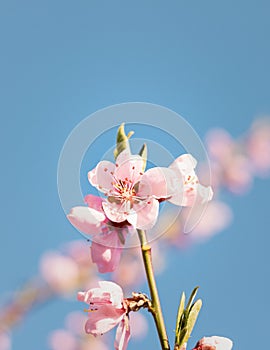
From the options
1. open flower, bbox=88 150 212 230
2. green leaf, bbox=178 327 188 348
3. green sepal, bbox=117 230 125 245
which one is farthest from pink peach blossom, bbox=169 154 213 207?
green leaf, bbox=178 327 188 348

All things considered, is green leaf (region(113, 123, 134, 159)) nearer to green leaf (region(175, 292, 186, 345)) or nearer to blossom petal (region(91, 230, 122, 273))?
blossom petal (region(91, 230, 122, 273))

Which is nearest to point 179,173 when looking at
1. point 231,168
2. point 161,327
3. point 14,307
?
point 161,327

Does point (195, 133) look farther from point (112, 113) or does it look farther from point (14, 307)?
point (14, 307)

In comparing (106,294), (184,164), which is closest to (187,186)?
(184,164)

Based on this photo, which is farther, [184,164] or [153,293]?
[184,164]

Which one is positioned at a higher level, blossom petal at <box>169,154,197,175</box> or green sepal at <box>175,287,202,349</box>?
blossom petal at <box>169,154,197,175</box>

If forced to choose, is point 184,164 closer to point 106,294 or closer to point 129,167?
point 129,167
